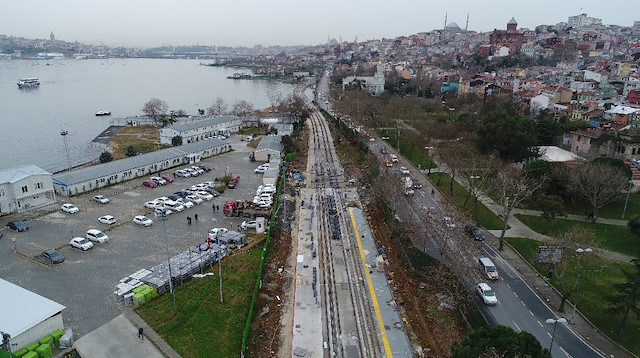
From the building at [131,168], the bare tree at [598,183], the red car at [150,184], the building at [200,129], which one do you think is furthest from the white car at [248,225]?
the building at [200,129]

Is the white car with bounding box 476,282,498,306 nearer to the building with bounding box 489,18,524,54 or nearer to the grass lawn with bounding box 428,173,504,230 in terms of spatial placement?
the grass lawn with bounding box 428,173,504,230

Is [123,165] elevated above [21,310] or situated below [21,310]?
above

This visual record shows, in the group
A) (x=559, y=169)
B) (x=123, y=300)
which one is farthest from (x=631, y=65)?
(x=123, y=300)

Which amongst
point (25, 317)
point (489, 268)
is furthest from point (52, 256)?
point (489, 268)

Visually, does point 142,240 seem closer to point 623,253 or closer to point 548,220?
point 548,220

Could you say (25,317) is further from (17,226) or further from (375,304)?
(375,304)

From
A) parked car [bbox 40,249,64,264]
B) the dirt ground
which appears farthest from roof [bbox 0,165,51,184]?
the dirt ground

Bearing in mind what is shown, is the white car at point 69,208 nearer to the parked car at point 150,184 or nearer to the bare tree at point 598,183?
the parked car at point 150,184
